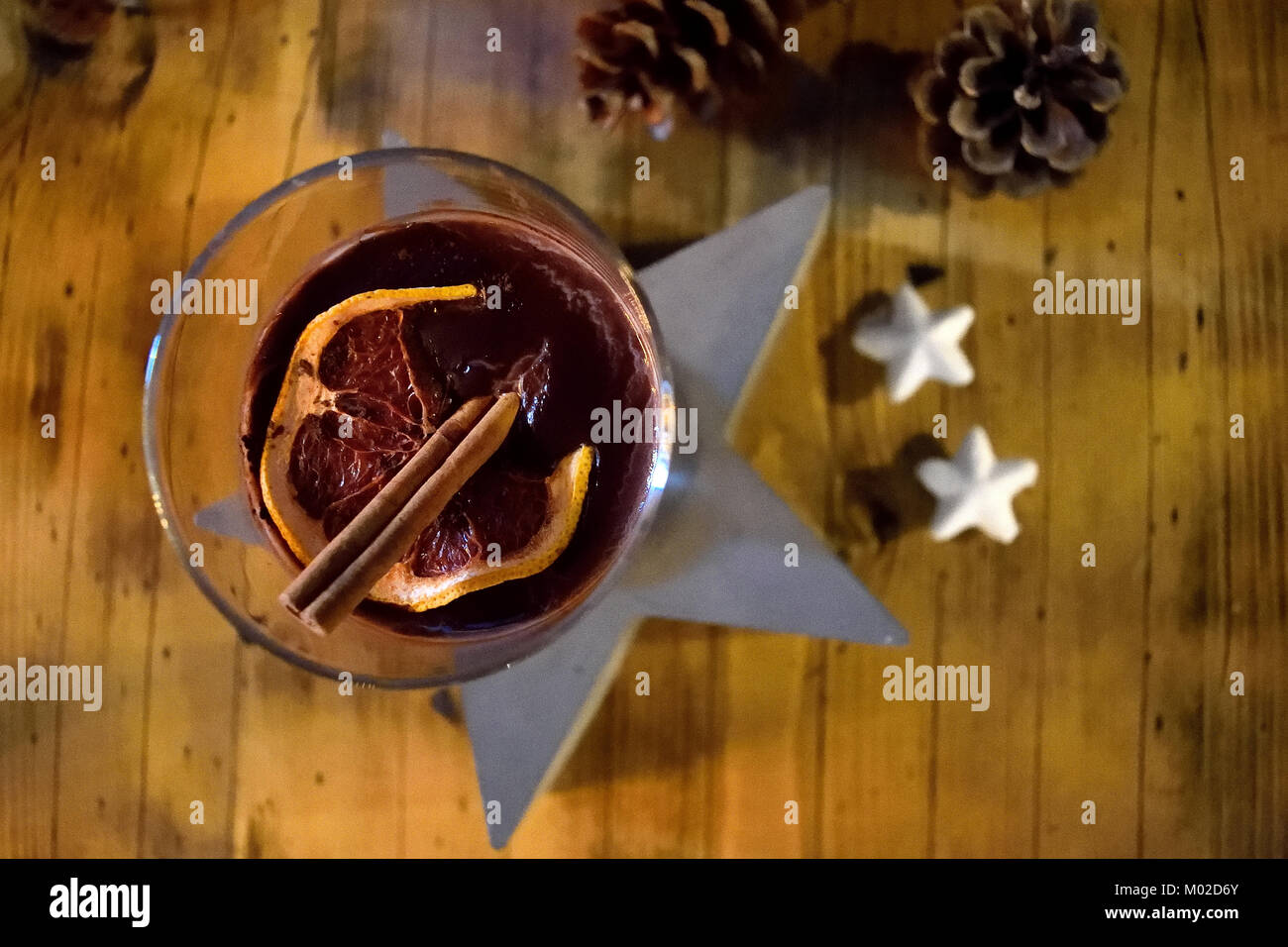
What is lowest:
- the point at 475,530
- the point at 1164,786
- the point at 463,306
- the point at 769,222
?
the point at 1164,786

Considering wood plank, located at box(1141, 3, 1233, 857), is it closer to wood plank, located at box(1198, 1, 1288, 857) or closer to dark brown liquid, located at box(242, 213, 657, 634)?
wood plank, located at box(1198, 1, 1288, 857)

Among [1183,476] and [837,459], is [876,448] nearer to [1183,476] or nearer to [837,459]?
[837,459]

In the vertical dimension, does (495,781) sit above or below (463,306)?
below

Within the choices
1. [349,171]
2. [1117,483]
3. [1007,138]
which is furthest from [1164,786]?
[349,171]

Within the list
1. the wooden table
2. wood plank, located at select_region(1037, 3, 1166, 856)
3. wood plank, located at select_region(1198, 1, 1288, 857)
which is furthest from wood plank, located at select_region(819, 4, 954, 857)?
wood plank, located at select_region(1198, 1, 1288, 857)

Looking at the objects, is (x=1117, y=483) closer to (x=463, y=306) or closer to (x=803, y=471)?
(x=803, y=471)

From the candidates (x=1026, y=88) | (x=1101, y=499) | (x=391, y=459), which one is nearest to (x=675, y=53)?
(x=1026, y=88)
